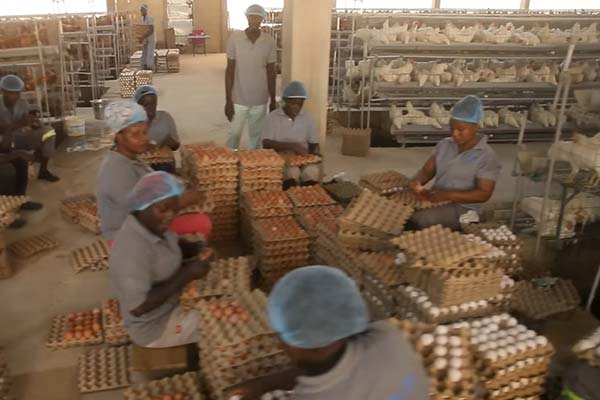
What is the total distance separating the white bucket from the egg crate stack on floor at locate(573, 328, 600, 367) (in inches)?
335

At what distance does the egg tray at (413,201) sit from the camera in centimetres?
474

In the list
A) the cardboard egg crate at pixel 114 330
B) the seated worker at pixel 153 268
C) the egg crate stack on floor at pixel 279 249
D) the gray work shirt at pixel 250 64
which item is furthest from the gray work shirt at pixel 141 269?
the gray work shirt at pixel 250 64

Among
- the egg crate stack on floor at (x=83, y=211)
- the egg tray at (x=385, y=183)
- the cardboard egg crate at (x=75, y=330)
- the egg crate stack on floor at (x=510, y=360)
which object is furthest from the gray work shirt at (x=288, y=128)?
the egg crate stack on floor at (x=510, y=360)

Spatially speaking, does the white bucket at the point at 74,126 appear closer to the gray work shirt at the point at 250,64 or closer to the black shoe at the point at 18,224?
the black shoe at the point at 18,224

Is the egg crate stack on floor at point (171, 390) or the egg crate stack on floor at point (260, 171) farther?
the egg crate stack on floor at point (260, 171)

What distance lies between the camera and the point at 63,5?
12648 millimetres

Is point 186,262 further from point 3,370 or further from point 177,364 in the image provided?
point 3,370

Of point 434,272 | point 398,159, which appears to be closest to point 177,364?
point 434,272

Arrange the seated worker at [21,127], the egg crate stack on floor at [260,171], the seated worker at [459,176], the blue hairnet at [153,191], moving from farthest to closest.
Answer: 1. the seated worker at [21,127]
2. the egg crate stack on floor at [260,171]
3. the seated worker at [459,176]
4. the blue hairnet at [153,191]

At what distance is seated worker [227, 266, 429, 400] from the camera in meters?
1.84

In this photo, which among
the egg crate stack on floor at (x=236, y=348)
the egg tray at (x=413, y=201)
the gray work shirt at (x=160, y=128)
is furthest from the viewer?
the gray work shirt at (x=160, y=128)

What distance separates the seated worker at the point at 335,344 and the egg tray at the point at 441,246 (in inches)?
56.6

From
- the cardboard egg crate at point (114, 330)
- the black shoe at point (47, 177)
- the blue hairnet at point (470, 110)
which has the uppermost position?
the blue hairnet at point (470, 110)

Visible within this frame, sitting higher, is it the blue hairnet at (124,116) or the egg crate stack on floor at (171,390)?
the blue hairnet at (124,116)
